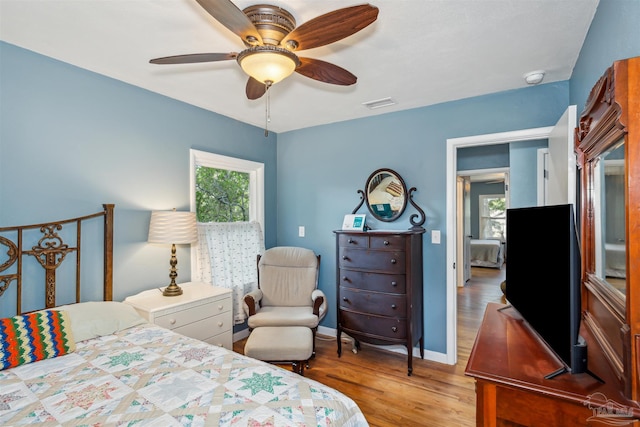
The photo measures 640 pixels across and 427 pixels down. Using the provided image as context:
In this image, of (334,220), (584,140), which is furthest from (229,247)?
(584,140)

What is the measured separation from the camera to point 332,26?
1.38 meters

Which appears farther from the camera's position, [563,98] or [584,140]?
[563,98]

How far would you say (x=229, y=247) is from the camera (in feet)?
11.4

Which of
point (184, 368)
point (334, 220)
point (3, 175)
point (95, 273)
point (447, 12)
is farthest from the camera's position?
point (334, 220)

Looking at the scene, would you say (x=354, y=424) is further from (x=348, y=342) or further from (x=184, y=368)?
(x=348, y=342)

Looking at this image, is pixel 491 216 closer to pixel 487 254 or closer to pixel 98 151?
pixel 487 254

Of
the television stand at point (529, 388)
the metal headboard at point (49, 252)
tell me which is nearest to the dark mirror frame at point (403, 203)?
the television stand at point (529, 388)

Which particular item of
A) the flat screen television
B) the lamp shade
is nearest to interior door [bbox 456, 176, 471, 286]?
the flat screen television

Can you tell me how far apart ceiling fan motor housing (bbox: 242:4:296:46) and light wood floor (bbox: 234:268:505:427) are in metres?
2.43

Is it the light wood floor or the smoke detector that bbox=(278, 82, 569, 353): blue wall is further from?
the light wood floor

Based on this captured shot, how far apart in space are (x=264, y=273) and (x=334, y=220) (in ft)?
3.25

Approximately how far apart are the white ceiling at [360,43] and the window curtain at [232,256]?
4.44 ft

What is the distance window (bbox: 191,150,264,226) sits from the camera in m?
3.26

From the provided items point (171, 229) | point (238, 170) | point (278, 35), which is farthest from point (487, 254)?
point (278, 35)
